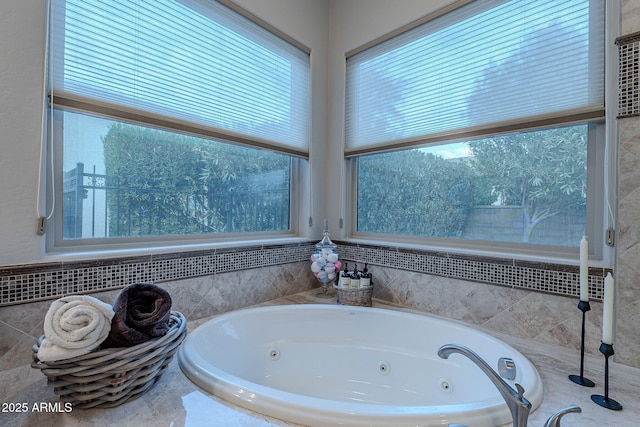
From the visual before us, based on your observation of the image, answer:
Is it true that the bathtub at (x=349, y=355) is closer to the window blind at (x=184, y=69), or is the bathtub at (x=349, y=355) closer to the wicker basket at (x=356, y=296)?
the wicker basket at (x=356, y=296)

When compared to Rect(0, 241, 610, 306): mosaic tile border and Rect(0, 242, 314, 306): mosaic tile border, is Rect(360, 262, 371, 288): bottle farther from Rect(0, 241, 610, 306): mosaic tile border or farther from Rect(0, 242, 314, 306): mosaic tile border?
Rect(0, 242, 314, 306): mosaic tile border

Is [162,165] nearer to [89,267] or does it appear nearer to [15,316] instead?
[89,267]

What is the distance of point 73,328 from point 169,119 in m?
1.10

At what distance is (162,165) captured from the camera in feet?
5.12

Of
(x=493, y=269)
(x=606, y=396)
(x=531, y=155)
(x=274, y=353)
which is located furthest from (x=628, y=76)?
(x=274, y=353)

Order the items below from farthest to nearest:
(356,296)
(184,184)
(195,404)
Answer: (356,296) → (184,184) → (195,404)

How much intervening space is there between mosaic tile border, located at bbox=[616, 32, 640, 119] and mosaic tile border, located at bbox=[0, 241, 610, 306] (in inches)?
26.4

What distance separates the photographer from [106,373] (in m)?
0.77

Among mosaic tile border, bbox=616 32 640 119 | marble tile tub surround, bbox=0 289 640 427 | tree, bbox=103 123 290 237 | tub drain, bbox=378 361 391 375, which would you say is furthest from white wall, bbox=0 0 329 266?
mosaic tile border, bbox=616 32 640 119

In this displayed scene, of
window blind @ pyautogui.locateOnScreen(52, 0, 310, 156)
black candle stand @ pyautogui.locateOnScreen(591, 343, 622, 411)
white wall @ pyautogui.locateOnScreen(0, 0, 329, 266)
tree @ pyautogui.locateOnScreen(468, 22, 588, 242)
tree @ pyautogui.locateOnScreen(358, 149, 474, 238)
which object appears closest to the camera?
black candle stand @ pyautogui.locateOnScreen(591, 343, 622, 411)

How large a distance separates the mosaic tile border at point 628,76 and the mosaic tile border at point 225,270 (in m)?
0.67

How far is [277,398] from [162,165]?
1.32 metres

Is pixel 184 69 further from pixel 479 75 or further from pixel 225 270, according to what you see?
pixel 479 75

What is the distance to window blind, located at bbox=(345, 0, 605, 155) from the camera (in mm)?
1303
